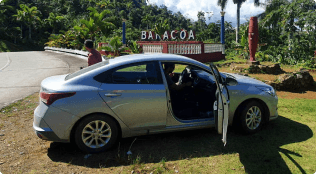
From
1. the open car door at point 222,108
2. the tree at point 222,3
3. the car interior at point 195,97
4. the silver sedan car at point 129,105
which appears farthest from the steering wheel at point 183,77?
the tree at point 222,3

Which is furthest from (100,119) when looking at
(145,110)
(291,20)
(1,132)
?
(291,20)

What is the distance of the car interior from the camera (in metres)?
4.81

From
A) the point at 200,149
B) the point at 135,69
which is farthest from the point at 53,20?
the point at 200,149

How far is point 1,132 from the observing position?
5.26m

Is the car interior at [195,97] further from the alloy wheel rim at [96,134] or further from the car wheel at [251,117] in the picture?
the alloy wheel rim at [96,134]

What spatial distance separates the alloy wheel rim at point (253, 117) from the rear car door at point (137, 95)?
1.56 meters

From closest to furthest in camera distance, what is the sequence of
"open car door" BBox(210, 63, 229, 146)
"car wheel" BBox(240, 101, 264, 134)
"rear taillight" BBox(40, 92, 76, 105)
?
"open car door" BBox(210, 63, 229, 146) < "rear taillight" BBox(40, 92, 76, 105) < "car wheel" BBox(240, 101, 264, 134)

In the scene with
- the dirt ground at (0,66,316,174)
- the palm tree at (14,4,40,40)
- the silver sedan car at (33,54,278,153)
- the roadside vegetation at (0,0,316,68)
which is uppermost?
the palm tree at (14,4,40,40)

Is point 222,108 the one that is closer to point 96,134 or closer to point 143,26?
point 96,134

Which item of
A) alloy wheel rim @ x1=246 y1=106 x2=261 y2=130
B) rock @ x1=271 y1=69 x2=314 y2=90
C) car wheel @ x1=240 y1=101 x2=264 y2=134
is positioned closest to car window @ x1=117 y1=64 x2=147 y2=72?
car wheel @ x1=240 y1=101 x2=264 y2=134

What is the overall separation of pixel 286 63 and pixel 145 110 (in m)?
13.0

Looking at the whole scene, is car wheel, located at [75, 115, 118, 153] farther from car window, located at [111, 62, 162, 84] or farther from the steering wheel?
the steering wheel

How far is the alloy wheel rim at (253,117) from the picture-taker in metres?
4.86

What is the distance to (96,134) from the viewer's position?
415 cm
